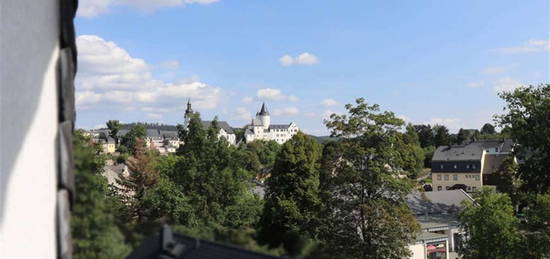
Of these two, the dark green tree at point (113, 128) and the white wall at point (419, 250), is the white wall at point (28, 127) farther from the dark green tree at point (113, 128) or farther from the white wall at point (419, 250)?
the dark green tree at point (113, 128)

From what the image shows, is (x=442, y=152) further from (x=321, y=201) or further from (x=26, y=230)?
(x=26, y=230)

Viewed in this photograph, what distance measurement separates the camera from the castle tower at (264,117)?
5635 inches

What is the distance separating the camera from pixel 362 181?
14.2 meters

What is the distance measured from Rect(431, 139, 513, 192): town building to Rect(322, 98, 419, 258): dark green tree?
4013 cm

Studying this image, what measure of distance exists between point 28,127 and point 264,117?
143m

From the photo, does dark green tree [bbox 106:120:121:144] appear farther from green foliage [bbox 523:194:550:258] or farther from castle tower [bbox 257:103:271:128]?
green foliage [bbox 523:194:550:258]

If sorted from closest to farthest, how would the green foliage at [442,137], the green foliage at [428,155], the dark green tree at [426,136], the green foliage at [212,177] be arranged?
the green foliage at [212,177] → the green foliage at [428,155] → the green foliage at [442,137] → the dark green tree at [426,136]

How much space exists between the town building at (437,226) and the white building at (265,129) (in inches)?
4208

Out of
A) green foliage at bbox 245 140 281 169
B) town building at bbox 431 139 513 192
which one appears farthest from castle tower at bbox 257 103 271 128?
town building at bbox 431 139 513 192

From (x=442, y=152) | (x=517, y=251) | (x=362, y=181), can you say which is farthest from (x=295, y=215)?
(x=442, y=152)

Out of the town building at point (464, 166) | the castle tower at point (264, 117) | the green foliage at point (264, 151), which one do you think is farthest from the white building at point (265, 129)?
the town building at point (464, 166)

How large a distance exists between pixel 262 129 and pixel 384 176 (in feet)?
417

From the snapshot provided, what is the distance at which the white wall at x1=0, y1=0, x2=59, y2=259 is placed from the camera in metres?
1.42

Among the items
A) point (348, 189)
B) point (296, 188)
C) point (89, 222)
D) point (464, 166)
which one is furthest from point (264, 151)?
point (89, 222)
